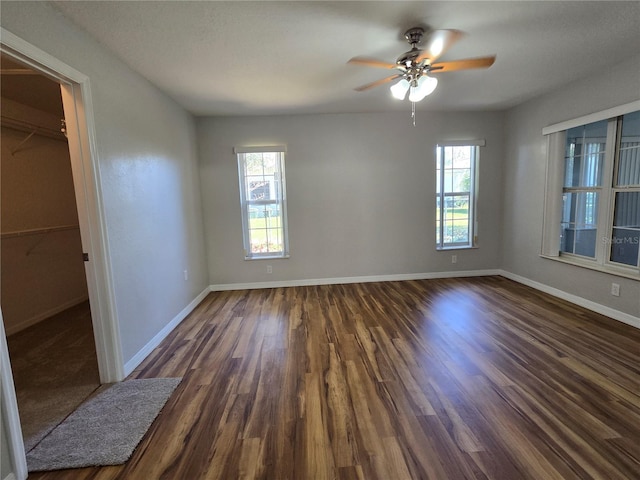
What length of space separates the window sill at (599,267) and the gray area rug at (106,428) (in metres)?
4.22

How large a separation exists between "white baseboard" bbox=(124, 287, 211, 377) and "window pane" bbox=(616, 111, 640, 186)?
16.1 ft

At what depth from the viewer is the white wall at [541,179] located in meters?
2.75

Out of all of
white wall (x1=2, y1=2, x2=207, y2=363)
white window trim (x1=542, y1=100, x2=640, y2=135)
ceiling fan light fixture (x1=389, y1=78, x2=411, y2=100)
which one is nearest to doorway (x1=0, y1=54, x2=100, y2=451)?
white wall (x1=2, y1=2, x2=207, y2=363)

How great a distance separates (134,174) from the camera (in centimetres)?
246

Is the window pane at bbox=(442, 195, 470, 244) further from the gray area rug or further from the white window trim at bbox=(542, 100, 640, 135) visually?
the gray area rug

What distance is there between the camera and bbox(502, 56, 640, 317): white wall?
2.75m

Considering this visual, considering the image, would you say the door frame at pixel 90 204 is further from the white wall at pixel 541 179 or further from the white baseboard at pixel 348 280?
the white wall at pixel 541 179

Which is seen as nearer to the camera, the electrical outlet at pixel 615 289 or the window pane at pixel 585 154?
the electrical outlet at pixel 615 289

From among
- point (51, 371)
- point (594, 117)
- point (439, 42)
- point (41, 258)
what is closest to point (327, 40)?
point (439, 42)

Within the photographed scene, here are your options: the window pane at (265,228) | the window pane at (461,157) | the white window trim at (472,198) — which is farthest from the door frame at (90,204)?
the window pane at (461,157)

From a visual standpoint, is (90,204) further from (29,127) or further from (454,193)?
(454,193)

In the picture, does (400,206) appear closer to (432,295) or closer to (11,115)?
(432,295)

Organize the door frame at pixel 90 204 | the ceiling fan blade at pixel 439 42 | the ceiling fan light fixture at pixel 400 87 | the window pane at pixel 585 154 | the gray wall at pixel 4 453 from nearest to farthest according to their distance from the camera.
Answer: the gray wall at pixel 4 453
the ceiling fan blade at pixel 439 42
the door frame at pixel 90 204
the ceiling fan light fixture at pixel 400 87
the window pane at pixel 585 154

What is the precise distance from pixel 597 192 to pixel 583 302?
1.25 metres
